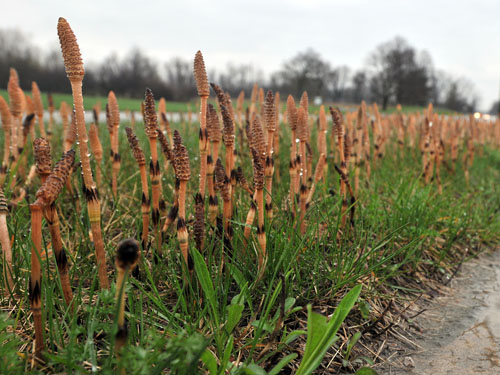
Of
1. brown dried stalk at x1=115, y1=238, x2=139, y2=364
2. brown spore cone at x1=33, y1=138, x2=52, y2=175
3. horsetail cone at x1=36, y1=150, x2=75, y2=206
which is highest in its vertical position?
brown spore cone at x1=33, y1=138, x2=52, y2=175

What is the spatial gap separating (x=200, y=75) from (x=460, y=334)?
1.49 metres

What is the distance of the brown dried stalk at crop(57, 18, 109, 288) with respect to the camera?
3.38 ft

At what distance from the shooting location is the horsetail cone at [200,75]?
1.30 meters

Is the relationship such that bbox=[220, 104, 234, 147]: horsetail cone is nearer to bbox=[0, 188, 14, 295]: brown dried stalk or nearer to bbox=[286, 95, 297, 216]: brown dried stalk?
bbox=[286, 95, 297, 216]: brown dried stalk

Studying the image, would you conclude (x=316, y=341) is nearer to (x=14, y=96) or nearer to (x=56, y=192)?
(x=56, y=192)

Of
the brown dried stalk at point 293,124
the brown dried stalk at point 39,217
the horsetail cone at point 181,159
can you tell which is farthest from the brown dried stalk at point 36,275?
the brown dried stalk at point 293,124

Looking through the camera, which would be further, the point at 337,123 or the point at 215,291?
the point at 337,123

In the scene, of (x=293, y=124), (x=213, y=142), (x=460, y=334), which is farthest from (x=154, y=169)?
(x=460, y=334)

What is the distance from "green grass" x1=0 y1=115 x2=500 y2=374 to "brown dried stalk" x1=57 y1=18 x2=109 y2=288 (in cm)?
16

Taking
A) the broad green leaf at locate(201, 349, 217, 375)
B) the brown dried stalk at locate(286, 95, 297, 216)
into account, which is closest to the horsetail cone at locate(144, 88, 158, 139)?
the brown dried stalk at locate(286, 95, 297, 216)

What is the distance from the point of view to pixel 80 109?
112 cm

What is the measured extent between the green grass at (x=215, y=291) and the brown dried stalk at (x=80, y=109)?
16 centimetres

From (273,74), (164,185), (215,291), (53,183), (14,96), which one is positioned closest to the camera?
(53,183)

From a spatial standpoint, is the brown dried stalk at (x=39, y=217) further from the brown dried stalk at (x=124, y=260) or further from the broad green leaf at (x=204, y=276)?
the broad green leaf at (x=204, y=276)
